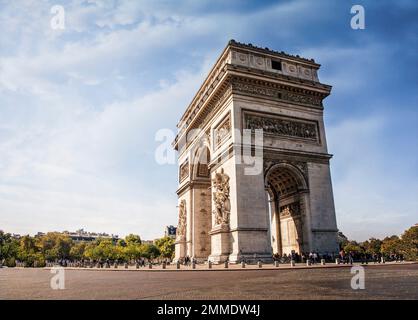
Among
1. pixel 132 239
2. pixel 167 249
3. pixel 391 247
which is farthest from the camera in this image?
pixel 132 239

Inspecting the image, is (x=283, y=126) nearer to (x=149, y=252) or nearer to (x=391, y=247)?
(x=391, y=247)

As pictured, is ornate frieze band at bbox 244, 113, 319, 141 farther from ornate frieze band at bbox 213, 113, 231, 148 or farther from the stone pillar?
the stone pillar

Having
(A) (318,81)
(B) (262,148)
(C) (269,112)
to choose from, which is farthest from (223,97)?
(A) (318,81)

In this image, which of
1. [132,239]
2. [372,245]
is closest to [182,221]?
[132,239]

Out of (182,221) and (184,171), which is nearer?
(182,221)

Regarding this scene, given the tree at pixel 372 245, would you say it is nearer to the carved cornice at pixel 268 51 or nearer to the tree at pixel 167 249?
the tree at pixel 167 249

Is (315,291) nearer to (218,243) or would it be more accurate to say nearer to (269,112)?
(218,243)

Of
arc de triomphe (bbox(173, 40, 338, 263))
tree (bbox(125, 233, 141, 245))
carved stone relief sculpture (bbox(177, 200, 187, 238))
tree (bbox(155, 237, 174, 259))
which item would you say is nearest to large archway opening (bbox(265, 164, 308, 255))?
arc de triomphe (bbox(173, 40, 338, 263))

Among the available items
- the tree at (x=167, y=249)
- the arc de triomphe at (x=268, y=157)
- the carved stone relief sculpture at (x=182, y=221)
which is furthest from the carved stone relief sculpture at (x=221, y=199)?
the tree at (x=167, y=249)
